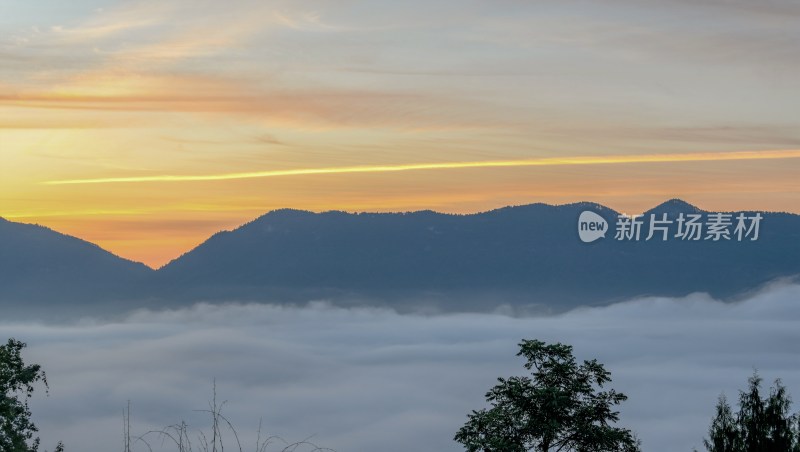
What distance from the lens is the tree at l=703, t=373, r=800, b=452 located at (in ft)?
120

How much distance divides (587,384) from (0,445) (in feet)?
66.5

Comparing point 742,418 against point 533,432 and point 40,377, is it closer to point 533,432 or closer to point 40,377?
point 533,432

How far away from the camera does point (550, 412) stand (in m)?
28.1

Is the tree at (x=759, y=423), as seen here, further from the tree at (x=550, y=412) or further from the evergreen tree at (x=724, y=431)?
the tree at (x=550, y=412)


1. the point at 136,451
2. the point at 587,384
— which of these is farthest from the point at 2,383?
the point at 136,451

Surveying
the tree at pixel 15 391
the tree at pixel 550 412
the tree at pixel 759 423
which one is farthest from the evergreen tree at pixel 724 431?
the tree at pixel 15 391

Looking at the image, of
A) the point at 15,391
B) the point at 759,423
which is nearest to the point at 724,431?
the point at 759,423

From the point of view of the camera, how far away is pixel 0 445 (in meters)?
37.0

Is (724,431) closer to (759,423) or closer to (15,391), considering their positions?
(759,423)

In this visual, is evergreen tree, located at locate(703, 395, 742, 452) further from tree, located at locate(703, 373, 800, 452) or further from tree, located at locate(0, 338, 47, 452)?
tree, located at locate(0, 338, 47, 452)

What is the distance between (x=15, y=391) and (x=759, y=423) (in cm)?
2674

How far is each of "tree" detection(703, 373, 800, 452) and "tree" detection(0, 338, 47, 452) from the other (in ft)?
79.6

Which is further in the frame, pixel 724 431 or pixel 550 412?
pixel 724 431

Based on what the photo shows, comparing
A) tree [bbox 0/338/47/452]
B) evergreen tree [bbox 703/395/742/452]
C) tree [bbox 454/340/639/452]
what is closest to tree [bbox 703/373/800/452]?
evergreen tree [bbox 703/395/742/452]
